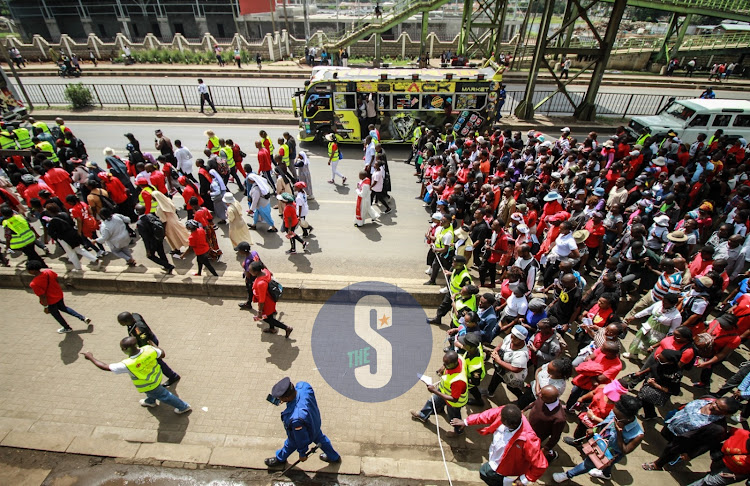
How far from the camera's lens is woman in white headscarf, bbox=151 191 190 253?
750 centimetres

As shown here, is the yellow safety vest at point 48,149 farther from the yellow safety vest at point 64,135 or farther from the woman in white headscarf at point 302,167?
the woman in white headscarf at point 302,167

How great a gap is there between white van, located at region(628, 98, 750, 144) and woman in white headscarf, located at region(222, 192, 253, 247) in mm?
13167

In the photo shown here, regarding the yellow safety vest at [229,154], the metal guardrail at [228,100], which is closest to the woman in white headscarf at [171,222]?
the yellow safety vest at [229,154]

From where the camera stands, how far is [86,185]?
27.6 feet

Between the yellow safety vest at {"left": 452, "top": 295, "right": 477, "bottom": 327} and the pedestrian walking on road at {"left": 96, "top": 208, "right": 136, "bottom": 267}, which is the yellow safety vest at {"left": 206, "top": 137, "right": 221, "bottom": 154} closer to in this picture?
the pedestrian walking on road at {"left": 96, "top": 208, "right": 136, "bottom": 267}

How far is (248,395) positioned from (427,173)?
750 centimetres

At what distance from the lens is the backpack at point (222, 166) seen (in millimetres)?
9761

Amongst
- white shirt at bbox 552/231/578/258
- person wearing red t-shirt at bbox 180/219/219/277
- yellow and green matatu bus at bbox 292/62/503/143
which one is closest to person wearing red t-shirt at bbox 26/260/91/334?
person wearing red t-shirt at bbox 180/219/219/277

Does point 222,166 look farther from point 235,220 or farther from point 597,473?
point 597,473

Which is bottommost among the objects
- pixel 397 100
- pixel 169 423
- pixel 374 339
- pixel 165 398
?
pixel 169 423

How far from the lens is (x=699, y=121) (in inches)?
484

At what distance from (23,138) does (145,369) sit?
1128 centimetres

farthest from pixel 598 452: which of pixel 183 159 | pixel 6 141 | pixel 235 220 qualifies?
pixel 6 141

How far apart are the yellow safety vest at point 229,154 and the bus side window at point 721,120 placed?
51.5 ft
